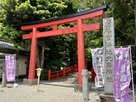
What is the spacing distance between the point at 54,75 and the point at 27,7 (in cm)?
705

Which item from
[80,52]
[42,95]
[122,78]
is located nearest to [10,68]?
[42,95]

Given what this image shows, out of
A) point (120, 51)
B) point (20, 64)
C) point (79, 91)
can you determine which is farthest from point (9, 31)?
point (120, 51)

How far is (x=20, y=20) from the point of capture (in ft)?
50.9

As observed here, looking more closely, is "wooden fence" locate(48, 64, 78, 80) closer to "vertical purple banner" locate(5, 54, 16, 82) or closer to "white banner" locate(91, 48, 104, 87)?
"vertical purple banner" locate(5, 54, 16, 82)

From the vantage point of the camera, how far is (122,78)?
6598 mm

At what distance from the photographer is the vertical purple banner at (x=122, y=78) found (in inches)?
258

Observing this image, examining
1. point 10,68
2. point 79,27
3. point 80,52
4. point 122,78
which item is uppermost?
point 79,27

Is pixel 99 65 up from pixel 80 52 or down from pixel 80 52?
down

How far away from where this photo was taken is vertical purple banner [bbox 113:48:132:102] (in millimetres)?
6547

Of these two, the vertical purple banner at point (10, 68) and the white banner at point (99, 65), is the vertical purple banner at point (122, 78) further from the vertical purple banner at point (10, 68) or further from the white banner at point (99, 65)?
the vertical purple banner at point (10, 68)

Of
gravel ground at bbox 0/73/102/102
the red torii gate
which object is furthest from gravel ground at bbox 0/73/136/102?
the red torii gate

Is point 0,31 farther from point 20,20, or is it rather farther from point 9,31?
point 20,20

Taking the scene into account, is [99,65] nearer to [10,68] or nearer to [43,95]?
[43,95]

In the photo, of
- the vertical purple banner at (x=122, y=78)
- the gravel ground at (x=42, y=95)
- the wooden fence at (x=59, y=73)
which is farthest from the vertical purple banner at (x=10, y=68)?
the vertical purple banner at (x=122, y=78)
